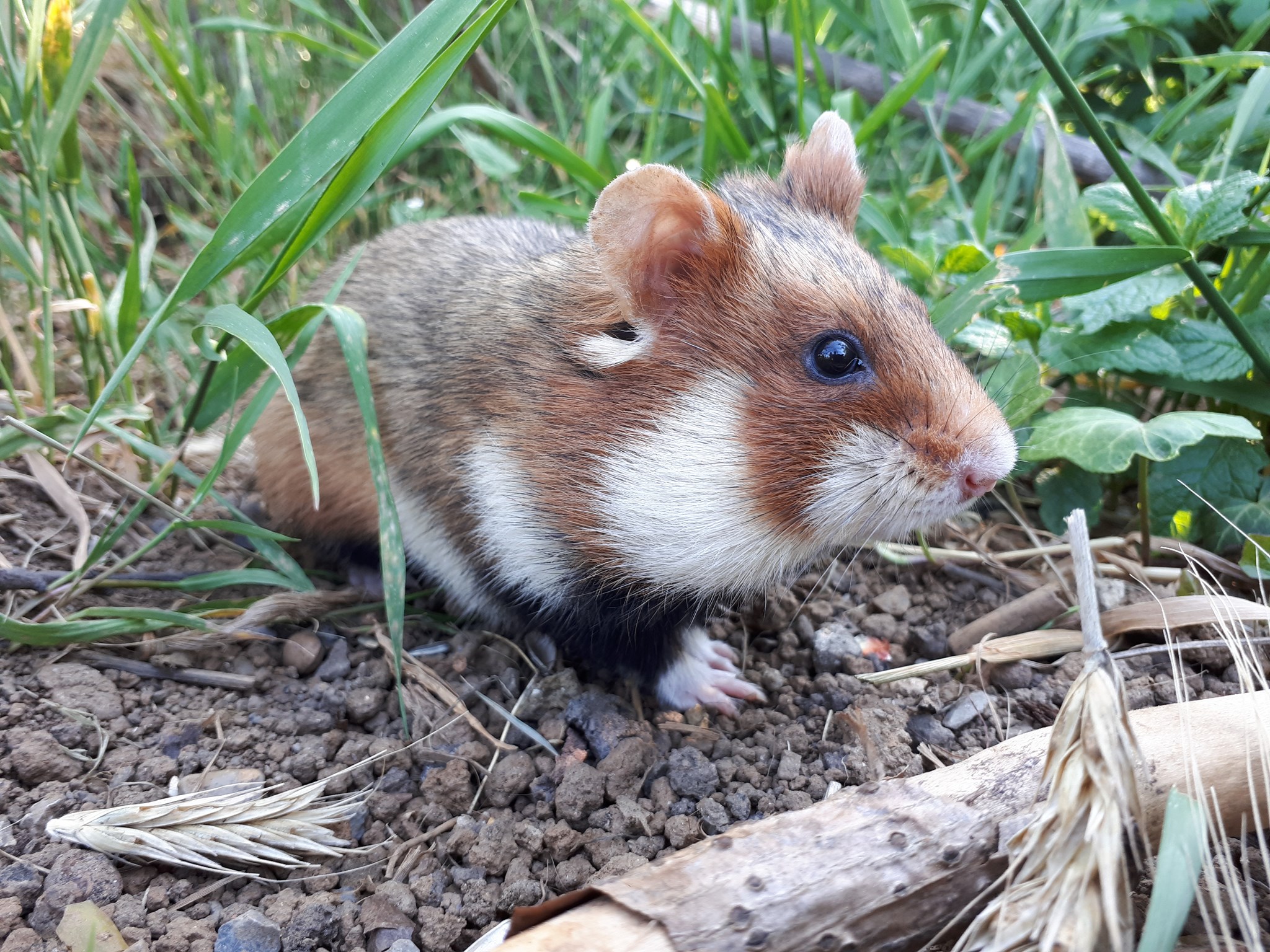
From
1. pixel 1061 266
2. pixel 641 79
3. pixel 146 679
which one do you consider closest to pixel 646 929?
pixel 146 679

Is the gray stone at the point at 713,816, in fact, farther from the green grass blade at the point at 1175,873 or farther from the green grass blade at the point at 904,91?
the green grass blade at the point at 904,91

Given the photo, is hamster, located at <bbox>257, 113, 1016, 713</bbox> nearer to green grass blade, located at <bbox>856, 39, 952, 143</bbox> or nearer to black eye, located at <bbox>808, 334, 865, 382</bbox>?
black eye, located at <bbox>808, 334, 865, 382</bbox>

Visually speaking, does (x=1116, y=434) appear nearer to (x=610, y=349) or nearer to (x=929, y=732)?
(x=929, y=732)

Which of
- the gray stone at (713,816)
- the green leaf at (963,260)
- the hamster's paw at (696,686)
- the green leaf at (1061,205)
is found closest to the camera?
the gray stone at (713,816)

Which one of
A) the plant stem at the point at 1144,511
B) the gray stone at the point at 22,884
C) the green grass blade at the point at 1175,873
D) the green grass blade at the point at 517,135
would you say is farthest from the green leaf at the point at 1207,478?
the gray stone at the point at 22,884

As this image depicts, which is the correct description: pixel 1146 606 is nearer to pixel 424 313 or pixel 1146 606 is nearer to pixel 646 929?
pixel 646 929

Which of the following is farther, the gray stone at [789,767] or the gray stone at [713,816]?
the gray stone at [789,767]

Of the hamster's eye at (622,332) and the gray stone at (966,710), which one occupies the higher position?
the hamster's eye at (622,332)
